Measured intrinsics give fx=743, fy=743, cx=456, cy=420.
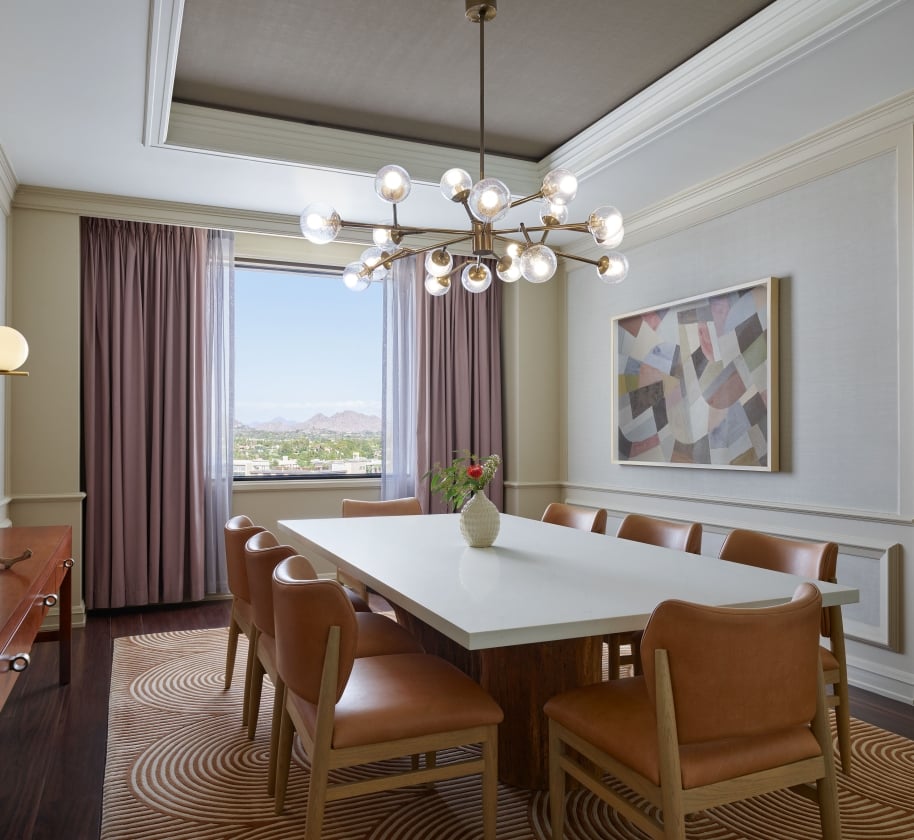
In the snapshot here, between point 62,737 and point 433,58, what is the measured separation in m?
3.12

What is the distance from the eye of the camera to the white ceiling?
2.71m

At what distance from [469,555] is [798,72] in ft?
7.46

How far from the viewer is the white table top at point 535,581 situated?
172 centimetres

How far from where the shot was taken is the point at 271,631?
228 centimetres

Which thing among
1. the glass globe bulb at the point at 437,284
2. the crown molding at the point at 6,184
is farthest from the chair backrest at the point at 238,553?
the crown molding at the point at 6,184

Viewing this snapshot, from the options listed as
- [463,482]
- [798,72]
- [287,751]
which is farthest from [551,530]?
[798,72]

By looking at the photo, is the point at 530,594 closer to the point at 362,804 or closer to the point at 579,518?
the point at 362,804

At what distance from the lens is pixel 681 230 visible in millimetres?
4410

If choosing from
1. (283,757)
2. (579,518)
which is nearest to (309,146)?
(579,518)

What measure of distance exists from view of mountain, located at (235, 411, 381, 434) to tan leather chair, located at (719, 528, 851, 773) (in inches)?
139

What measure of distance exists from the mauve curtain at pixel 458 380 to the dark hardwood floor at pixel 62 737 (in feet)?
7.59

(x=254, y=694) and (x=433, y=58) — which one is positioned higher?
(x=433, y=58)

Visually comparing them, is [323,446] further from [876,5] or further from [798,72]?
[876,5]

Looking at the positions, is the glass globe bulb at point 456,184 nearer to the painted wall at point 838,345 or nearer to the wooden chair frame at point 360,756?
the wooden chair frame at point 360,756
